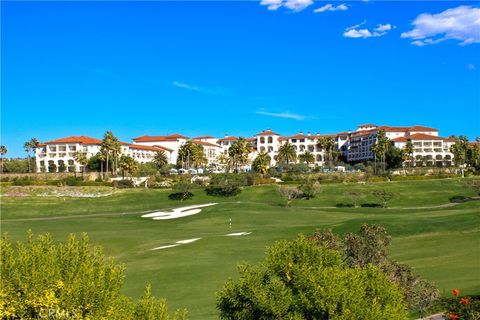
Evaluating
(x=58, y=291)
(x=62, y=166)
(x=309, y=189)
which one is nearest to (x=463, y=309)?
(x=58, y=291)

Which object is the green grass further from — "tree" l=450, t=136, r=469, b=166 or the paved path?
"tree" l=450, t=136, r=469, b=166

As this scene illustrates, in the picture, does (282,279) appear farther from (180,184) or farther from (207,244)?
(180,184)

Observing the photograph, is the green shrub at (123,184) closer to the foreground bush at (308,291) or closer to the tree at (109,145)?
the tree at (109,145)

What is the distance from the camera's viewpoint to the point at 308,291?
17062 millimetres

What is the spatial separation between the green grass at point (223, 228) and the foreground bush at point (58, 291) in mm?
12132

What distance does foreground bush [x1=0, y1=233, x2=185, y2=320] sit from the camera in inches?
536

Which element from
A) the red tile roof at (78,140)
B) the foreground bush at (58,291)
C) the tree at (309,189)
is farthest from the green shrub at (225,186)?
the red tile roof at (78,140)

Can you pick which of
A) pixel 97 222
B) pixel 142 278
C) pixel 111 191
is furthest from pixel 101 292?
pixel 111 191

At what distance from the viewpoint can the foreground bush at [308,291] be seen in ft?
52.9

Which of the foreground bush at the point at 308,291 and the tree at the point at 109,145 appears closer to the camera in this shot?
the foreground bush at the point at 308,291

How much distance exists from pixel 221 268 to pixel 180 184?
62.7 meters

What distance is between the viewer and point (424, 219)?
6000 centimetres

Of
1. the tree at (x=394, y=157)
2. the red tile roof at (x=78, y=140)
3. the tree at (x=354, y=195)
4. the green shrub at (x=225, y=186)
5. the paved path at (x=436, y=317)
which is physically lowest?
the paved path at (x=436, y=317)

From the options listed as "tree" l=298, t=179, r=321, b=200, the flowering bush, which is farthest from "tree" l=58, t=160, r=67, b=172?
the flowering bush
